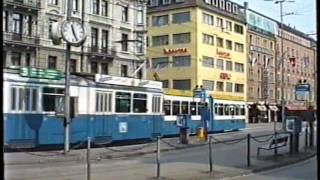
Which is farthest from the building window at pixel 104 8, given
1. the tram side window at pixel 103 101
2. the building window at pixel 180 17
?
the tram side window at pixel 103 101

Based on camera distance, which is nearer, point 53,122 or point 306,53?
point 53,122

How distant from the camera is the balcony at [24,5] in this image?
4638 cm

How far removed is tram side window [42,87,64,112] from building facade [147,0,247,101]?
1986 inches

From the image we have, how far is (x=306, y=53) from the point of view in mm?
101438

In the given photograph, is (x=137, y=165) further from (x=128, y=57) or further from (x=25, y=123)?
(x=128, y=57)

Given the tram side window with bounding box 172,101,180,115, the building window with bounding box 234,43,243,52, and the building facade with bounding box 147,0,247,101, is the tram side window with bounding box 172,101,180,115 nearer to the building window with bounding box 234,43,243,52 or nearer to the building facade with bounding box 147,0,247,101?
the building facade with bounding box 147,0,247,101

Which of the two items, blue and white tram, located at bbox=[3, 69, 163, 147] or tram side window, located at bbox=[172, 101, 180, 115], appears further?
tram side window, located at bbox=[172, 101, 180, 115]

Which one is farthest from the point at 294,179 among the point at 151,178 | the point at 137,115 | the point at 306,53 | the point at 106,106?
the point at 306,53

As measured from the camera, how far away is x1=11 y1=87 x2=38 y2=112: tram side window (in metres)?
22.1

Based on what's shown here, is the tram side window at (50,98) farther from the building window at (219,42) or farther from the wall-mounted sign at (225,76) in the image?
the wall-mounted sign at (225,76)

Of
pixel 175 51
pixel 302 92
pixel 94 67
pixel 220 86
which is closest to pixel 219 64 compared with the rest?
pixel 220 86

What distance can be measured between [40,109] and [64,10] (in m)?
30.7

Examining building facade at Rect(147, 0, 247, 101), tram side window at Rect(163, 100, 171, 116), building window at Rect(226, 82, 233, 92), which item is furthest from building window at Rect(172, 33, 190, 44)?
tram side window at Rect(163, 100, 171, 116)

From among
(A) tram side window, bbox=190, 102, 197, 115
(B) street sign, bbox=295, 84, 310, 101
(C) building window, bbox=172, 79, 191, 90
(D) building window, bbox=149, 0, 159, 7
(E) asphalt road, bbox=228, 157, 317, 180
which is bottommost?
(E) asphalt road, bbox=228, 157, 317, 180
